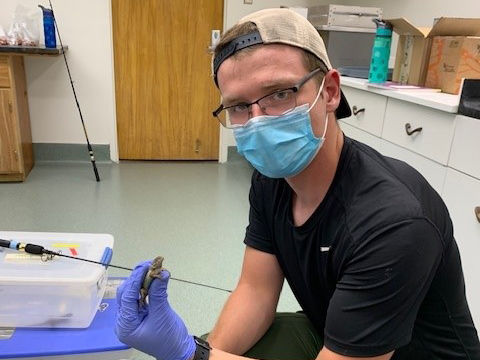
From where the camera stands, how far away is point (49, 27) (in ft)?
9.85

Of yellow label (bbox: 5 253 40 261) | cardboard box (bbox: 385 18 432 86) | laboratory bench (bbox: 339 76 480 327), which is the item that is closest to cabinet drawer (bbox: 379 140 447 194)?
laboratory bench (bbox: 339 76 480 327)

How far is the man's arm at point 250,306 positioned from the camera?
1.04m

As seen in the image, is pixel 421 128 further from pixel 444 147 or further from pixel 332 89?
pixel 332 89

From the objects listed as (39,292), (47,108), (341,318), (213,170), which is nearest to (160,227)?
(213,170)

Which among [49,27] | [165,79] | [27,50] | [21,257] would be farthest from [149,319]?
[165,79]

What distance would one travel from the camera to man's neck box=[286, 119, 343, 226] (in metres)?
0.87

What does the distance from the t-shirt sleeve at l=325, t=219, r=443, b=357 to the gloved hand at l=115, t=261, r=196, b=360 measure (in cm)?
32

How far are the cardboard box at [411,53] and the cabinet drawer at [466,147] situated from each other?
0.68 metres

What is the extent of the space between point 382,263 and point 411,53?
1.74 meters

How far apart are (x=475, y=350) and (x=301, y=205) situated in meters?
0.46

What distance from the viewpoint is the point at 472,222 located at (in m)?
1.41

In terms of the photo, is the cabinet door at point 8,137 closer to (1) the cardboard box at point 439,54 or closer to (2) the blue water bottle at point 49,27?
(2) the blue water bottle at point 49,27

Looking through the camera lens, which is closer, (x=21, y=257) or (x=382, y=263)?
(x=382, y=263)

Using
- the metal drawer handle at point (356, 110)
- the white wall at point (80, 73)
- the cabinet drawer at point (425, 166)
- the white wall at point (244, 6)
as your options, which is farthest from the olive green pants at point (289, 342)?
the white wall at point (80, 73)
